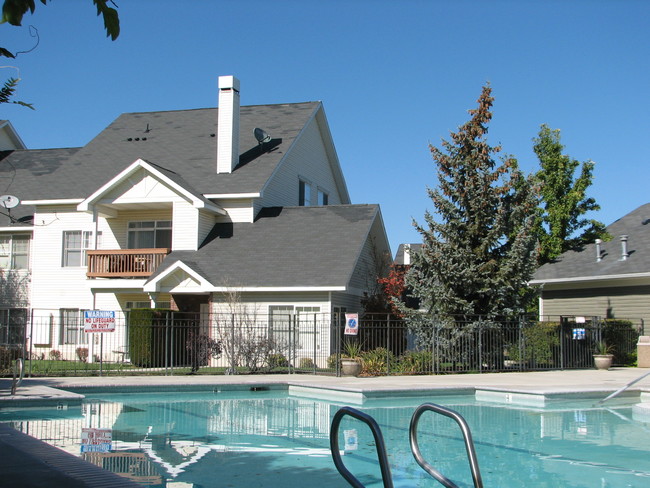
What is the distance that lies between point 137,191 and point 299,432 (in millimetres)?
18077

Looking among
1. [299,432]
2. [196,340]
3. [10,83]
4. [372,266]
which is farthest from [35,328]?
[10,83]

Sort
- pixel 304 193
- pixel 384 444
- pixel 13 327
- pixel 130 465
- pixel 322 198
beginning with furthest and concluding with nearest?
pixel 322 198, pixel 304 193, pixel 13 327, pixel 130 465, pixel 384 444

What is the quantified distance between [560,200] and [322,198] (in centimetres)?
1162

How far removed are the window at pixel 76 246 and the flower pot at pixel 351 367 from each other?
13.6 meters

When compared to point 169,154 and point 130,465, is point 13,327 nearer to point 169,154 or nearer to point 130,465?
point 169,154

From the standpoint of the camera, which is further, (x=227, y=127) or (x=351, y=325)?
(x=227, y=127)

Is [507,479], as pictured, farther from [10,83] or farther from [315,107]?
[315,107]

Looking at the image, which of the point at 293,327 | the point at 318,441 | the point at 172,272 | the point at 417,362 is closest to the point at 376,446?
the point at 318,441

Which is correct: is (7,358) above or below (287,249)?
below

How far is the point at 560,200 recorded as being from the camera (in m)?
34.7

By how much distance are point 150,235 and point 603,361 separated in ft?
59.4

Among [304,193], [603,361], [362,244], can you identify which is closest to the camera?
[603,361]

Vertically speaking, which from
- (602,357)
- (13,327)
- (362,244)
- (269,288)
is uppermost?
(362,244)

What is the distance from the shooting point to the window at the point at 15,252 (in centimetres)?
3119
